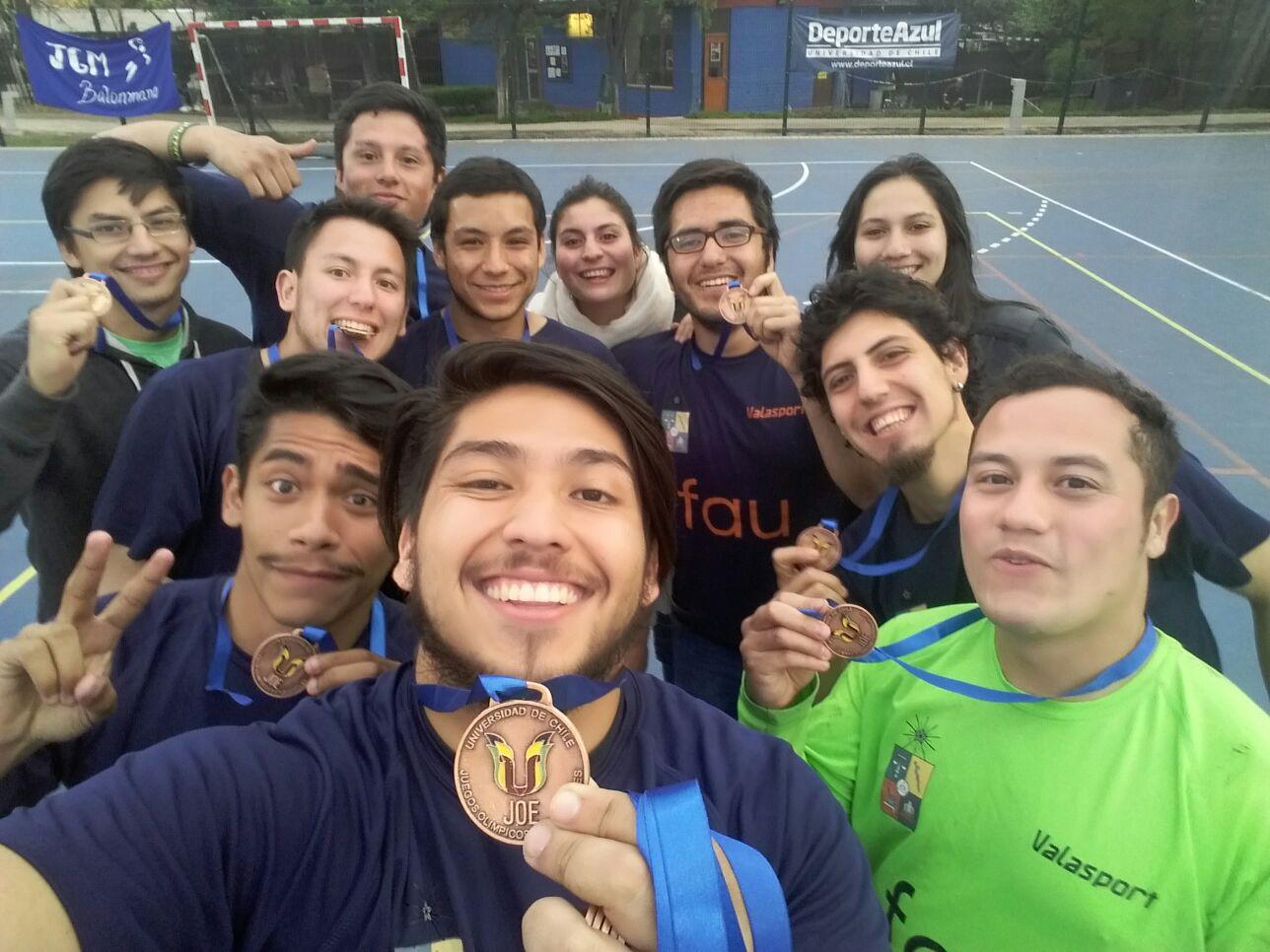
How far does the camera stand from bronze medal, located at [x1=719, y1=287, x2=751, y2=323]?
2877mm

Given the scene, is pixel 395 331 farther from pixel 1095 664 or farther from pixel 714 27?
pixel 714 27

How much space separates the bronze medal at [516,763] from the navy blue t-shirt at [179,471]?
1.39m

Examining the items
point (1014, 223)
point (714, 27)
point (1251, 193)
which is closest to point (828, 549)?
point (1014, 223)

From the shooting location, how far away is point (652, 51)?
26812mm

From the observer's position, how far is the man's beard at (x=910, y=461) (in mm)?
2289

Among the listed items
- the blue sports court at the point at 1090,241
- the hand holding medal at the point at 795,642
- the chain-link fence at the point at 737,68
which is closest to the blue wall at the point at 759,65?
the chain-link fence at the point at 737,68

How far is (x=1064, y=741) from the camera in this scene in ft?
5.54

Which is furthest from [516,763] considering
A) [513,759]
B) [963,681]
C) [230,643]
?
[963,681]

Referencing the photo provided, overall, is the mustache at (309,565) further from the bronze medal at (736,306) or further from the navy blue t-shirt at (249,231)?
the navy blue t-shirt at (249,231)

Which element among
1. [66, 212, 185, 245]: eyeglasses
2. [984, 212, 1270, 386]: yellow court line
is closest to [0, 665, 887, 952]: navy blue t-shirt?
[66, 212, 185, 245]: eyeglasses

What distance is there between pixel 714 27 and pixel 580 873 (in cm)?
2950

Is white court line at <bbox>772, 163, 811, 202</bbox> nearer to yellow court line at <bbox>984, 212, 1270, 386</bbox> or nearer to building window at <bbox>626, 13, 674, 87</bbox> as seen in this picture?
yellow court line at <bbox>984, 212, 1270, 386</bbox>

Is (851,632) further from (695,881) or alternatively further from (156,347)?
(156,347)

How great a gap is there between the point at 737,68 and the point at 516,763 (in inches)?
1106
